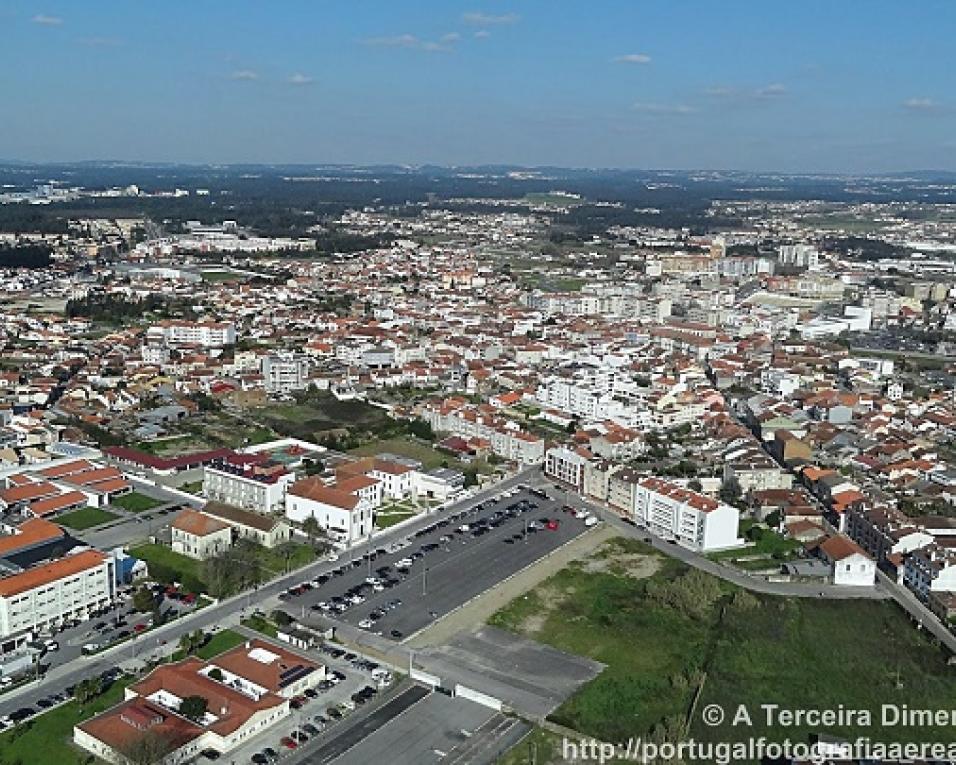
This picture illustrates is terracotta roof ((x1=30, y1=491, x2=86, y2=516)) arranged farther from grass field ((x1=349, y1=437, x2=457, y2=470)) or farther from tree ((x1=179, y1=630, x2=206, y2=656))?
grass field ((x1=349, y1=437, x2=457, y2=470))

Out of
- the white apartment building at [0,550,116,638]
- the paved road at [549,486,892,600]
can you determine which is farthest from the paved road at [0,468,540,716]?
the paved road at [549,486,892,600]

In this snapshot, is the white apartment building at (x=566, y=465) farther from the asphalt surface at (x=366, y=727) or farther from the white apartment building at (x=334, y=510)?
the asphalt surface at (x=366, y=727)

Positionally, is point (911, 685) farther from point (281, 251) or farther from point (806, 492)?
point (281, 251)

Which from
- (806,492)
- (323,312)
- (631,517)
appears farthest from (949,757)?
(323,312)

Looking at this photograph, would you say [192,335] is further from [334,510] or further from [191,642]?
[191,642]

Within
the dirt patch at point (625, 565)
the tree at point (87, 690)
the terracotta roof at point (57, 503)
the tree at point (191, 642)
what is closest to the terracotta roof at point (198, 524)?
the terracotta roof at point (57, 503)

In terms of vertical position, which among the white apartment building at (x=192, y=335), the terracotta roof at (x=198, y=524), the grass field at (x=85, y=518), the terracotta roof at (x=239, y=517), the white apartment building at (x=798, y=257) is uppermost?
the white apartment building at (x=798, y=257)
